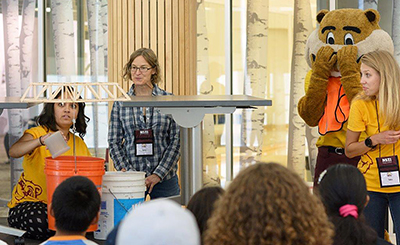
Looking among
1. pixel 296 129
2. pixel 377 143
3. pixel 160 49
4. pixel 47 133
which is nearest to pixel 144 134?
pixel 47 133

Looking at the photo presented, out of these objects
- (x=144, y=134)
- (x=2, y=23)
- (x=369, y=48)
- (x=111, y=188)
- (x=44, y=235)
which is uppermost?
(x=2, y=23)

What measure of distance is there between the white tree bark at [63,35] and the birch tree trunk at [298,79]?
2.19 metres

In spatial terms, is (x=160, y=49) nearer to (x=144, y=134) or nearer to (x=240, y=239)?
(x=144, y=134)

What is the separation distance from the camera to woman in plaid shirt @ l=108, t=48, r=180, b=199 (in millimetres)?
3961

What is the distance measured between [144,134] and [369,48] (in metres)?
1.53

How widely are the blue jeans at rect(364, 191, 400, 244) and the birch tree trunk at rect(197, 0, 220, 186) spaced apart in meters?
2.92

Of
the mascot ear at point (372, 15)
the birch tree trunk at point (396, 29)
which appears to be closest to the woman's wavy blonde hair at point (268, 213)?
the mascot ear at point (372, 15)

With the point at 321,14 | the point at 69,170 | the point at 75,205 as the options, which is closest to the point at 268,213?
the point at 75,205

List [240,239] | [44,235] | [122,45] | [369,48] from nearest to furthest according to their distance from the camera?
1. [240,239]
2. [44,235]
3. [369,48]
4. [122,45]

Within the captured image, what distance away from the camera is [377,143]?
3316mm

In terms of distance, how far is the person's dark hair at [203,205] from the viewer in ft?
7.43

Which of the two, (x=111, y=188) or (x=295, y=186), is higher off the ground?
(x=295, y=186)

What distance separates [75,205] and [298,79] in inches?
160

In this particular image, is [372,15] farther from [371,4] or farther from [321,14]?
[371,4]
